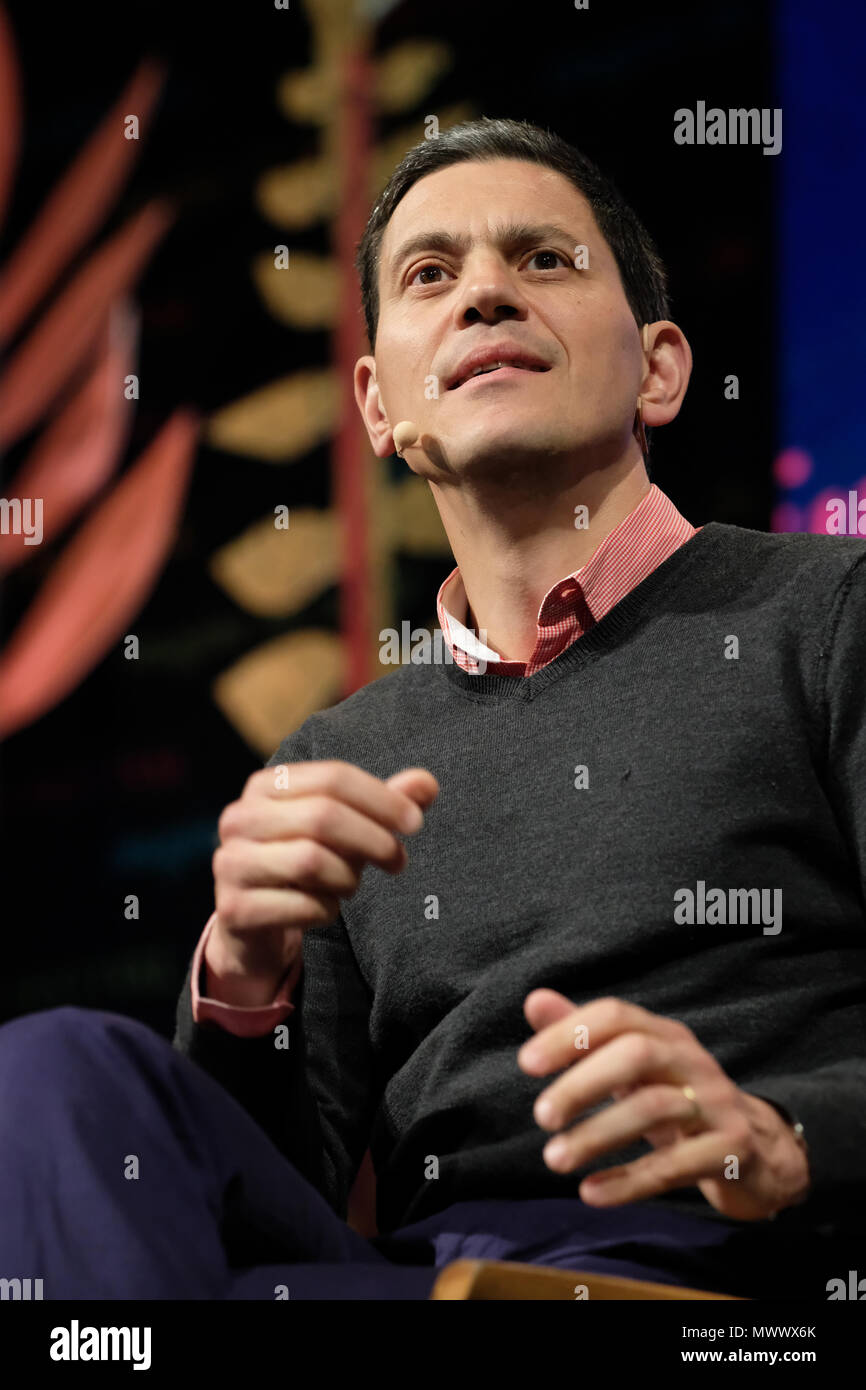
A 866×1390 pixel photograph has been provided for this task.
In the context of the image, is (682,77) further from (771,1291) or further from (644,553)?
(771,1291)

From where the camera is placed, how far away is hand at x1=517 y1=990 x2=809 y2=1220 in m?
0.85

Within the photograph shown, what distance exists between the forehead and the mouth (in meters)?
0.16

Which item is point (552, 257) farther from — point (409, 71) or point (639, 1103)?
point (409, 71)

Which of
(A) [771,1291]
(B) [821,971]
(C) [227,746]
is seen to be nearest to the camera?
(A) [771,1291]

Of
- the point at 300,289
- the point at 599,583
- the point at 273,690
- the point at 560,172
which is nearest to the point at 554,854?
the point at 599,583

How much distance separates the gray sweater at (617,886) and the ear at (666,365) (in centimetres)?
22

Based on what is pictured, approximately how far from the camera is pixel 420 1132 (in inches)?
49.1

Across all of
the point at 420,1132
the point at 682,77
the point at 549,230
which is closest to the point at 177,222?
the point at 682,77

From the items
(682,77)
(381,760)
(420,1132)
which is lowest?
(420,1132)

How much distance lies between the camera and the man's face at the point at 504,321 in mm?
1414

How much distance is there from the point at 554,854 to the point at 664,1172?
412mm

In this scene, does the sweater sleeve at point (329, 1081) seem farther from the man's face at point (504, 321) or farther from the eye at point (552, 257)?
the eye at point (552, 257)
